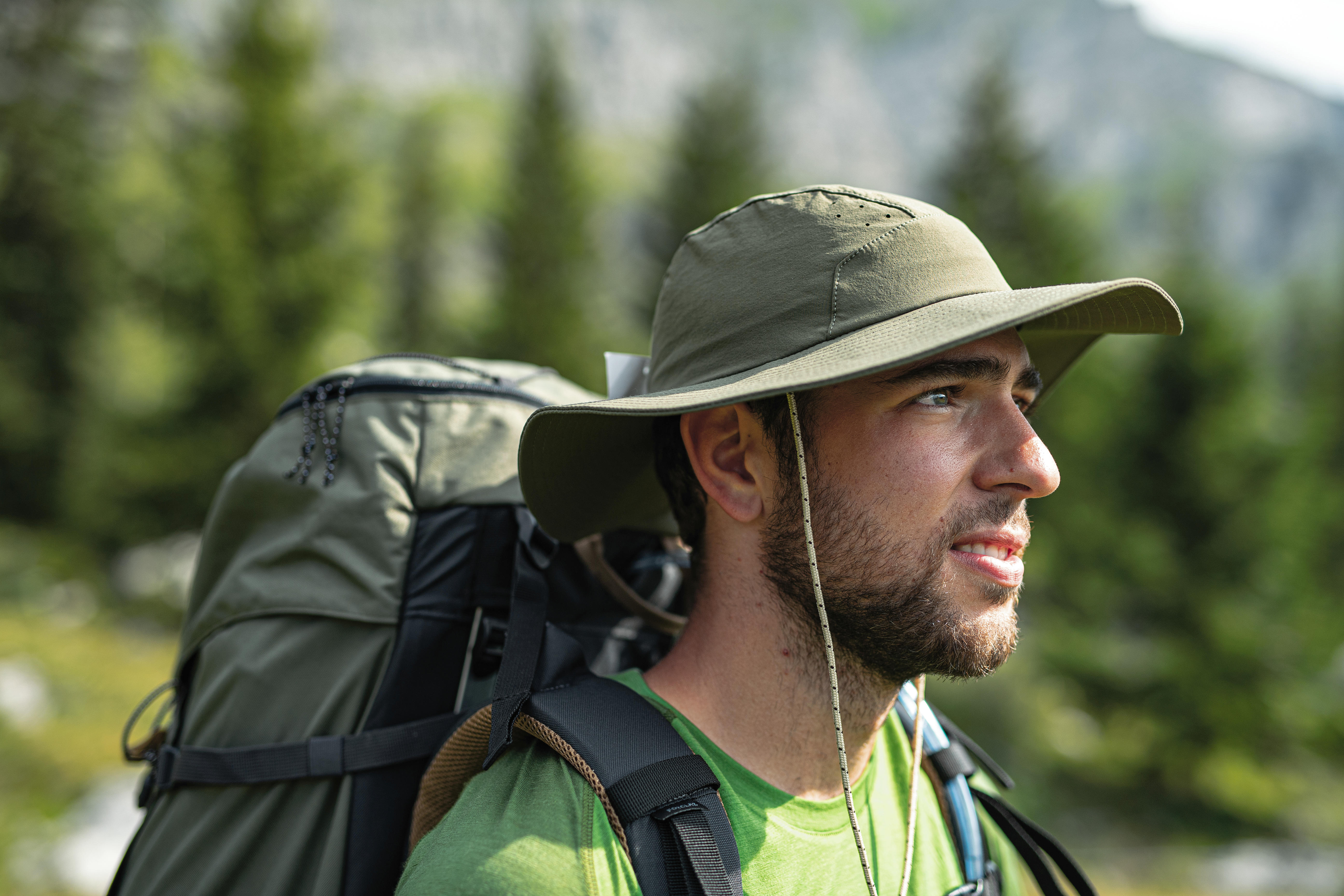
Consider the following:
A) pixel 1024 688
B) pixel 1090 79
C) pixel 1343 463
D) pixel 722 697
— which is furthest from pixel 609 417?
pixel 1090 79

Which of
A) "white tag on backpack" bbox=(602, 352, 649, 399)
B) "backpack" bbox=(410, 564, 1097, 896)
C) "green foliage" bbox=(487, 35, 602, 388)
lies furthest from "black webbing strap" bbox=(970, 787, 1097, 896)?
"green foliage" bbox=(487, 35, 602, 388)

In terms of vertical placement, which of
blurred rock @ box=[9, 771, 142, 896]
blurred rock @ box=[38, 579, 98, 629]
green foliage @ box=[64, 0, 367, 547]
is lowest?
blurred rock @ box=[38, 579, 98, 629]

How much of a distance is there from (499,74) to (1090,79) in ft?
390

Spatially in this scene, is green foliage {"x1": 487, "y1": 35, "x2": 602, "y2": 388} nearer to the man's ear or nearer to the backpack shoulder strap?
the man's ear

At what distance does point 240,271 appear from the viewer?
1586cm

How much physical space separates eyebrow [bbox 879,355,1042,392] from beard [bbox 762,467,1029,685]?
254 mm

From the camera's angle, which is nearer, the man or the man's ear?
the man

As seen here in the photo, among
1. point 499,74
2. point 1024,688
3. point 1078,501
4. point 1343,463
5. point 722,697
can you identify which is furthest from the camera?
point 499,74

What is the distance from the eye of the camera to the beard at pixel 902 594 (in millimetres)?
1699

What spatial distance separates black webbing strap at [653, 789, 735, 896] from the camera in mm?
1441

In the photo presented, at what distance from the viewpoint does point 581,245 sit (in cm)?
2048

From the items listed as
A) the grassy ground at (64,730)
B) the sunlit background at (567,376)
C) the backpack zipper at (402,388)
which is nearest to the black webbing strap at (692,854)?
the backpack zipper at (402,388)

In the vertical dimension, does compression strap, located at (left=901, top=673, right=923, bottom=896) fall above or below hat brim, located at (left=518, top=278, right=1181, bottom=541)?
below

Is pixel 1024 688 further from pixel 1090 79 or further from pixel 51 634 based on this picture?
pixel 1090 79
